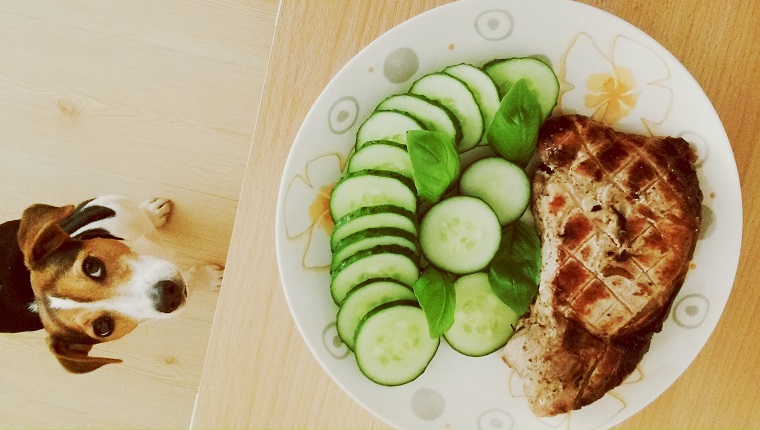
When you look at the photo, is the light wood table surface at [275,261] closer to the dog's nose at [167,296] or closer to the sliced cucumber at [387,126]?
the sliced cucumber at [387,126]

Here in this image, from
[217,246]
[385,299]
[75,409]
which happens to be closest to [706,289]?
[385,299]

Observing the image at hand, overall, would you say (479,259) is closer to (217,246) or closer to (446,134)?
(446,134)

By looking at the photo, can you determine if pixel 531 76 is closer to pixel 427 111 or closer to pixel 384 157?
pixel 427 111

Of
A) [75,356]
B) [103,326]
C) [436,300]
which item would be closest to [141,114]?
[103,326]

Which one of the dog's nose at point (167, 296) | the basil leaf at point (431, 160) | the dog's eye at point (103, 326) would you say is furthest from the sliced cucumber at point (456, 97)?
the dog's eye at point (103, 326)

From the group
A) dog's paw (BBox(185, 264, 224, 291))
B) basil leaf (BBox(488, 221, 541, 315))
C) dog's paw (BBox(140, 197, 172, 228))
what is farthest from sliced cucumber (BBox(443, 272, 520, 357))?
dog's paw (BBox(140, 197, 172, 228))

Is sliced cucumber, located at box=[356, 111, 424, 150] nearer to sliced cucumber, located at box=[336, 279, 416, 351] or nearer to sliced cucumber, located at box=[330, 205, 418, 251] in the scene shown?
sliced cucumber, located at box=[330, 205, 418, 251]
